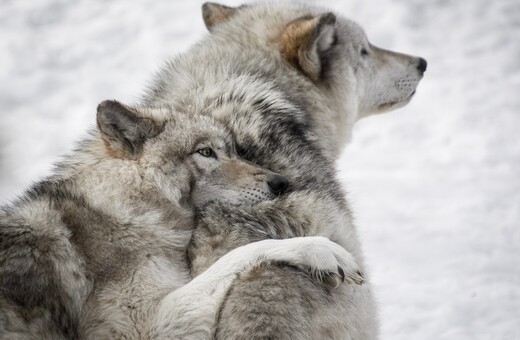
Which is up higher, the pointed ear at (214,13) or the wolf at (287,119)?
the pointed ear at (214,13)

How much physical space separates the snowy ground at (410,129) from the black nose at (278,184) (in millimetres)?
1472

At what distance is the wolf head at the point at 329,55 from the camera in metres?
5.00

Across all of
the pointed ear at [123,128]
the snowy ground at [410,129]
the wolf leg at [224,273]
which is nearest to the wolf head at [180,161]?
the pointed ear at [123,128]

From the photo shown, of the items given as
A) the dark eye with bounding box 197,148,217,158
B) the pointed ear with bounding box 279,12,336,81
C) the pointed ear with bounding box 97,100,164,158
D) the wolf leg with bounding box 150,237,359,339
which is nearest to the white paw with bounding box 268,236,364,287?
the wolf leg with bounding box 150,237,359,339

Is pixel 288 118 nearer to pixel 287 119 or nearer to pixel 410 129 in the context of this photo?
pixel 287 119

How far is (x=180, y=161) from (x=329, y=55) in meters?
1.60

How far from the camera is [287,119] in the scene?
4477 mm

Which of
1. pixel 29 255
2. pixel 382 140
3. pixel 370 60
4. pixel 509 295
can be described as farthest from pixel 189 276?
pixel 382 140

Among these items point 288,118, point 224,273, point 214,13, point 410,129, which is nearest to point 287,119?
point 288,118

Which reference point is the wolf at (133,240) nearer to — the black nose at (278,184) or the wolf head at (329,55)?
the black nose at (278,184)

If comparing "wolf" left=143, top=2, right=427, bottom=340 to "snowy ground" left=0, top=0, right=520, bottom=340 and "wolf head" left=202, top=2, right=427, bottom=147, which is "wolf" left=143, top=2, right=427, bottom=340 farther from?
"snowy ground" left=0, top=0, right=520, bottom=340

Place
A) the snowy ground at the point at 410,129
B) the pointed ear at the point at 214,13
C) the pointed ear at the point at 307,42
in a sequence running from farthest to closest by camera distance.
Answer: the snowy ground at the point at 410,129, the pointed ear at the point at 214,13, the pointed ear at the point at 307,42

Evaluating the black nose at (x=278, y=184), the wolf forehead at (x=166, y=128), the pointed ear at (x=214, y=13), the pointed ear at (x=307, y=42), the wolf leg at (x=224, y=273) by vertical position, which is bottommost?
the wolf leg at (x=224, y=273)

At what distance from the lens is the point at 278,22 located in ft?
17.2
